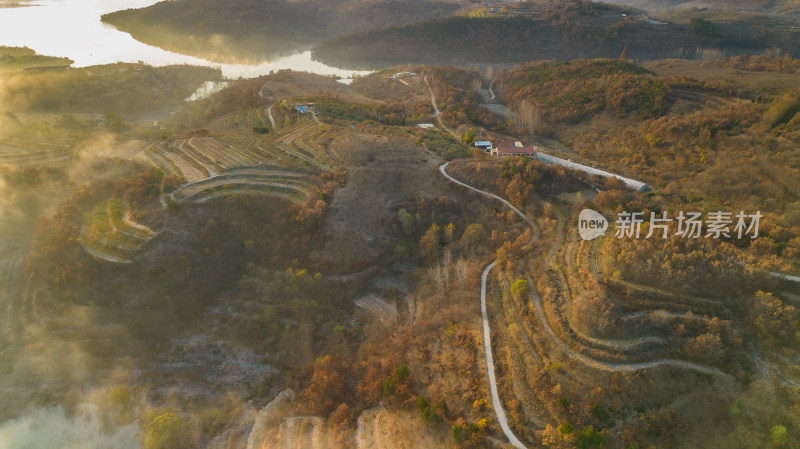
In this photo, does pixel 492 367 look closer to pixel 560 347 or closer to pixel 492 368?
pixel 492 368

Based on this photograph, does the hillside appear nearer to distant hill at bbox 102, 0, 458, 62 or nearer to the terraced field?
the terraced field

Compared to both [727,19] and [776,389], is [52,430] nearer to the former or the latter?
[776,389]

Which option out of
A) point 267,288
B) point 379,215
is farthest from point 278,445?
point 379,215

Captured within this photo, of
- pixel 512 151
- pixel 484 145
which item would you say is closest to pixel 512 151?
pixel 512 151

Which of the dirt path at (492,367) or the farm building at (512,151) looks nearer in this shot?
the dirt path at (492,367)

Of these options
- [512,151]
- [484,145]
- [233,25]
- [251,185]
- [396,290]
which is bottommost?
[396,290]

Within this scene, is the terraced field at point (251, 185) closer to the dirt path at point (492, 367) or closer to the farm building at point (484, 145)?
the dirt path at point (492, 367)

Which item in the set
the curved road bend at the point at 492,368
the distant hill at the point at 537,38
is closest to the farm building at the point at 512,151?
the curved road bend at the point at 492,368
